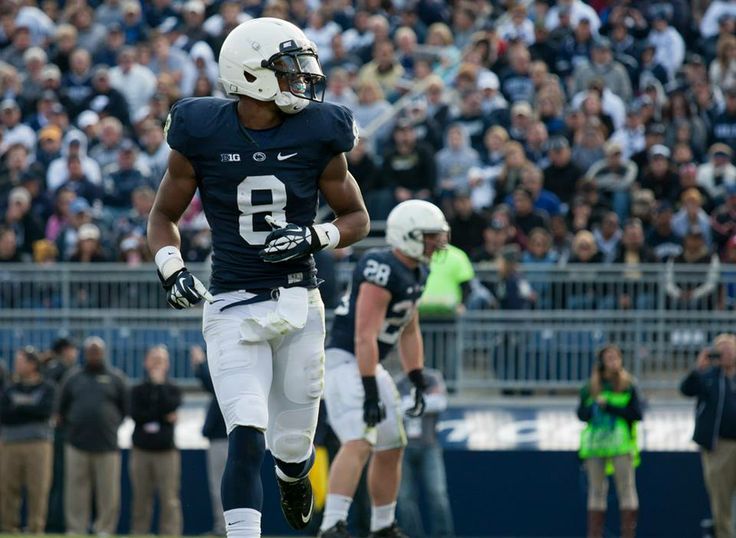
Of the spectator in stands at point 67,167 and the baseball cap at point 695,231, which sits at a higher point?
the spectator in stands at point 67,167

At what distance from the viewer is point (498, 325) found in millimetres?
12742

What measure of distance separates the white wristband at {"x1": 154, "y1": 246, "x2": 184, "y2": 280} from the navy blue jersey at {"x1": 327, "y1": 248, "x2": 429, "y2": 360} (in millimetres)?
2374

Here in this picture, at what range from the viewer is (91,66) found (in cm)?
1762

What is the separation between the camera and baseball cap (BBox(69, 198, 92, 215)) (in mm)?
14287

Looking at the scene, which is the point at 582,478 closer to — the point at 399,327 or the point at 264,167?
the point at 399,327

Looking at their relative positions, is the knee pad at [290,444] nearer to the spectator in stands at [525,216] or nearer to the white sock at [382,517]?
the white sock at [382,517]

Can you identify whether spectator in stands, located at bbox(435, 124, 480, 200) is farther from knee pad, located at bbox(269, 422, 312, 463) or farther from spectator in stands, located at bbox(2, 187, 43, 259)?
Result: knee pad, located at bbox(269, 422, 312, 463)

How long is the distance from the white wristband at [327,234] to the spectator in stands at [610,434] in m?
Answer: 5.63

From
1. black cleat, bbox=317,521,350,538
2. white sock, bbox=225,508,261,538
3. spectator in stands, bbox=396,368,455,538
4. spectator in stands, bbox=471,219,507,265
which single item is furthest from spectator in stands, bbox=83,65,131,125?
white sock, bbox=225,508,261,538

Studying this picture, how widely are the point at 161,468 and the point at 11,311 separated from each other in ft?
Answer: 6.63

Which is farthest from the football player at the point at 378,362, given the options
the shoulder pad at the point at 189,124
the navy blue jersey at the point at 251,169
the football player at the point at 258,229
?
the shoulder pad at the point at 189,124

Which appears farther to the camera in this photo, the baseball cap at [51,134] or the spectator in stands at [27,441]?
the baseball cap at [51,134]

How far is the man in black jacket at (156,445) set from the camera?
488 inches

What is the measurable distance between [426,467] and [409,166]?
360cm
